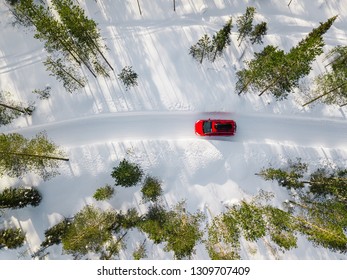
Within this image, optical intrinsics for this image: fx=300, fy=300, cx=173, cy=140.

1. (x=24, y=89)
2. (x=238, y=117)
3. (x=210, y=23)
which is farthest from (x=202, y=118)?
(x=24, y=89)

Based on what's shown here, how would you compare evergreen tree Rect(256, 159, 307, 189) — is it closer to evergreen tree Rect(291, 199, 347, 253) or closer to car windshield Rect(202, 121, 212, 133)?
evergreen tree Rect(291, 199, 347, 253)

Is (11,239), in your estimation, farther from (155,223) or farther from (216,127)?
(216,127)

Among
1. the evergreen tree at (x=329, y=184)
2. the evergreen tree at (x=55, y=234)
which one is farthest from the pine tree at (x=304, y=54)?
the evergreen tree at (x=55, y=234)

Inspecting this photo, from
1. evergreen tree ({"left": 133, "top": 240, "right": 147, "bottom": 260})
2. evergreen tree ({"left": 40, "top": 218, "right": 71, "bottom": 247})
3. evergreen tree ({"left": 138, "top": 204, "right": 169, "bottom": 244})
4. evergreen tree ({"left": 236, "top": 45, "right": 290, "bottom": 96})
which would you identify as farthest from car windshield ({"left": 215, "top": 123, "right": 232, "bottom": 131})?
evergreen tree ({"left": 40, "top": 218, "right": 71, "bottom": 247})

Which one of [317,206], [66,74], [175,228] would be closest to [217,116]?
[175,228]
